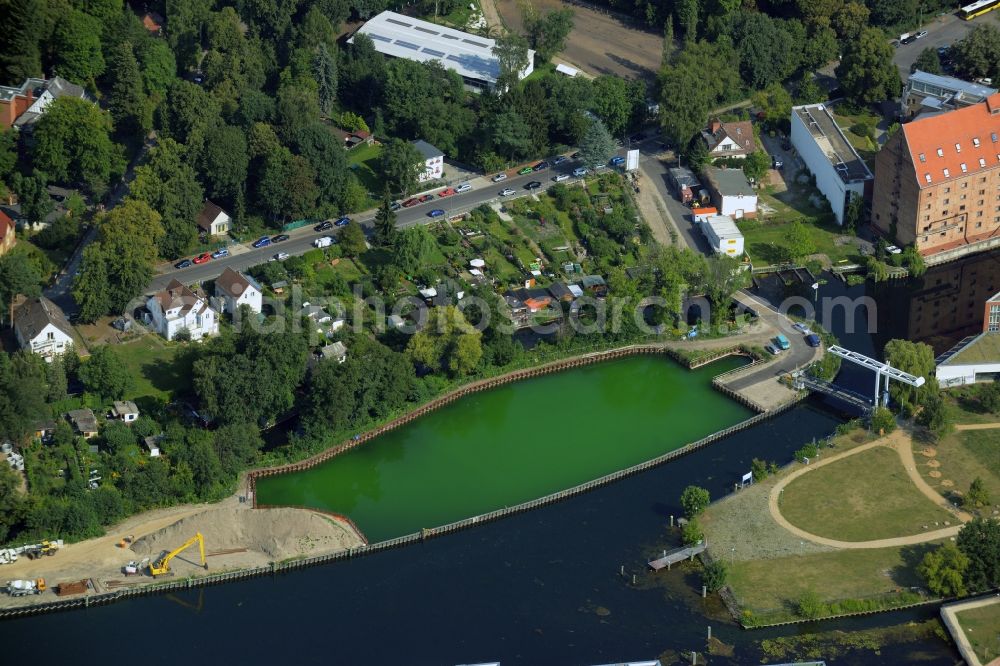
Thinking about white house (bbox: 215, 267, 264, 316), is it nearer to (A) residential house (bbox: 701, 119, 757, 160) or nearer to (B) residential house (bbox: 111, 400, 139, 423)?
(B) residential house (bbox: 111, 400, 139, 423)

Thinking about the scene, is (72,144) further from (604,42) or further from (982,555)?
(982,555)

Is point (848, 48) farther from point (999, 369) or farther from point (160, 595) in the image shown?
point (160, 595)

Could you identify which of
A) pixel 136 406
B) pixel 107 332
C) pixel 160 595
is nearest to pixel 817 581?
pixel 160 595

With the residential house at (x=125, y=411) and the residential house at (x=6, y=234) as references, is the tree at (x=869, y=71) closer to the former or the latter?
the residential house at (x=125, y=411)

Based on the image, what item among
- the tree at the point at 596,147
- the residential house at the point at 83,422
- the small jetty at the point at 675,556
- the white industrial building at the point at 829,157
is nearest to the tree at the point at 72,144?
the residential house at the point at 83,422

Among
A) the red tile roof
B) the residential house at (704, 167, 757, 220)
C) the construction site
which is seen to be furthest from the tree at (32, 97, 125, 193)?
the red tile roof

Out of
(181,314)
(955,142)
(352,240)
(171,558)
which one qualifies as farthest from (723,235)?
(171,558)
